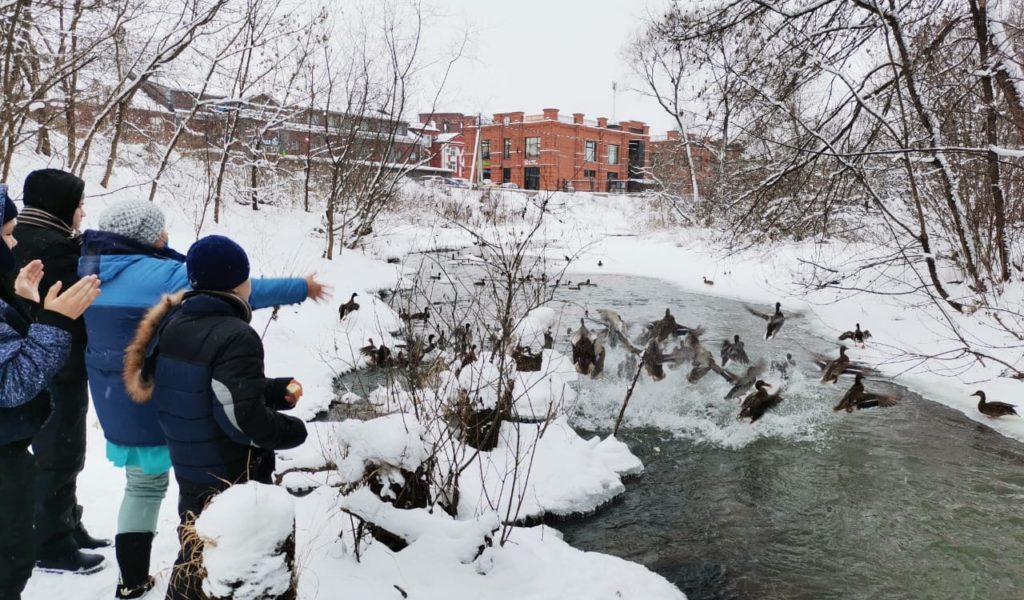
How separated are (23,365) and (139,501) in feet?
3.03

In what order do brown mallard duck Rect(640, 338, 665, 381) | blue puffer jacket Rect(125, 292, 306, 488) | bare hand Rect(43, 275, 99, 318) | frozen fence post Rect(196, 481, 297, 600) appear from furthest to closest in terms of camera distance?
1. brown mallard duck Rect(640, 338, 665, 381)
2. blue puffer jacket Rect(125, 292, 306, 488)
3. bare hand Rect(43, 275, 99, 318)
4. frozen fence post Rect(196, 481, 297, 600)

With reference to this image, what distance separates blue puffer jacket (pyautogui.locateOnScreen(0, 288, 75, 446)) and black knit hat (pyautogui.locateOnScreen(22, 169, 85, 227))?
1030mm

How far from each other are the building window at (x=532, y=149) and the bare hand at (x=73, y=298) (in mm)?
50057

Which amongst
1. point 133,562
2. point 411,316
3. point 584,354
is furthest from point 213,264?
point 584,354

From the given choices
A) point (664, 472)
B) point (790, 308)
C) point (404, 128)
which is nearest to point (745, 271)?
point (790, 308)

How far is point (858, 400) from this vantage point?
292 inches

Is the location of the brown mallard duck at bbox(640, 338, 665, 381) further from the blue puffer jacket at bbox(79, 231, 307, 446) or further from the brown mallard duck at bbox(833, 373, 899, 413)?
the blue puffer jacket at bbox(79, 231, 307, 446)

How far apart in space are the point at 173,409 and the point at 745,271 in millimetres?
20123

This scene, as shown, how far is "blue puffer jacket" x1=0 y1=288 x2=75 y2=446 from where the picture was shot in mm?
1983

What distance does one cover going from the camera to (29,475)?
223cm

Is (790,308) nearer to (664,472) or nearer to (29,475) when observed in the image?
(664,472)

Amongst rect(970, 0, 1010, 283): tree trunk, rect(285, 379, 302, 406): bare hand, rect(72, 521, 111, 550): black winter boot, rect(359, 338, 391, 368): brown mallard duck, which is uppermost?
rect(970, 0, 1010, 283): tree trunk

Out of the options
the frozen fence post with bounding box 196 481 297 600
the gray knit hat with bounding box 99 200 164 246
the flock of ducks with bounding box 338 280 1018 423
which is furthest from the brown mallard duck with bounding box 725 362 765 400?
the frozen fence post with bounding box 196 481 297 600

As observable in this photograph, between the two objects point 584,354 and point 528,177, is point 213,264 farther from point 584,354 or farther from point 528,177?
point 528,177
